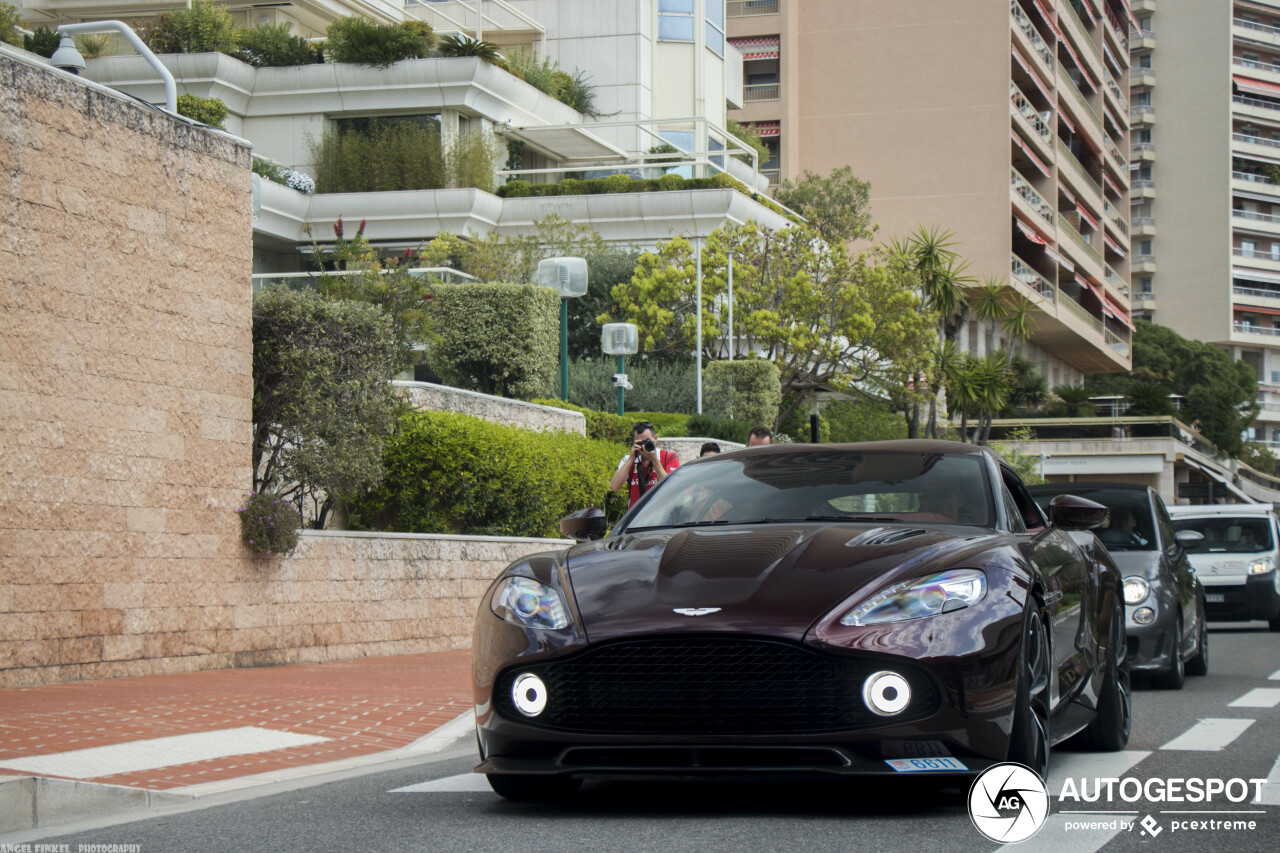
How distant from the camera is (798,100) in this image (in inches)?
2968

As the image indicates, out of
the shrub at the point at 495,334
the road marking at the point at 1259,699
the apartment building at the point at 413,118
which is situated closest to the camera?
the road marking at the point at 1259,699

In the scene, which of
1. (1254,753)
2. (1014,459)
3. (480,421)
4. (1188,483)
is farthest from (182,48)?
(1188,483)

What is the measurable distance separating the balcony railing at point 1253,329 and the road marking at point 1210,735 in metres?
114

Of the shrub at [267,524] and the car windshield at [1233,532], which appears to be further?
the car windshield at [1233,532]

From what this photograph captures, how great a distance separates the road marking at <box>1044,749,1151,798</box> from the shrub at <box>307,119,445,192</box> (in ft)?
114

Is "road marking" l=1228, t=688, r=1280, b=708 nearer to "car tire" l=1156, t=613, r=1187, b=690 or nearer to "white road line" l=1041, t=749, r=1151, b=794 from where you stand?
"car tire" l=1156, t=613, r=1187, b=690

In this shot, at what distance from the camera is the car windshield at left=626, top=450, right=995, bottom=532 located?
6180mm

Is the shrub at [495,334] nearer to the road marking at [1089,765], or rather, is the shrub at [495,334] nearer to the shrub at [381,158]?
the road marking at [1089,765]

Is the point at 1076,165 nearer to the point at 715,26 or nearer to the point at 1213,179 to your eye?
the point at 715,26

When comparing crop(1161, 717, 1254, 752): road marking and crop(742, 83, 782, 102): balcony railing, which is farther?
crop(742, 83, 782, 102): balcony railing

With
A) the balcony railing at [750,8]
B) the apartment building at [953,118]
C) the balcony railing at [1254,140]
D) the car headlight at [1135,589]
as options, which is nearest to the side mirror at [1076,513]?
the car headlight at [1135,589]

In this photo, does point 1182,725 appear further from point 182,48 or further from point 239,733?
point 182,48

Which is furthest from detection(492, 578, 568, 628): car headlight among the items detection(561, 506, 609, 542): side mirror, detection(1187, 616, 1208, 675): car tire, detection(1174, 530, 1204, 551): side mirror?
detection(1187, 616, 1208, 675): car tire

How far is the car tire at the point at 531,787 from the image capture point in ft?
18.3
